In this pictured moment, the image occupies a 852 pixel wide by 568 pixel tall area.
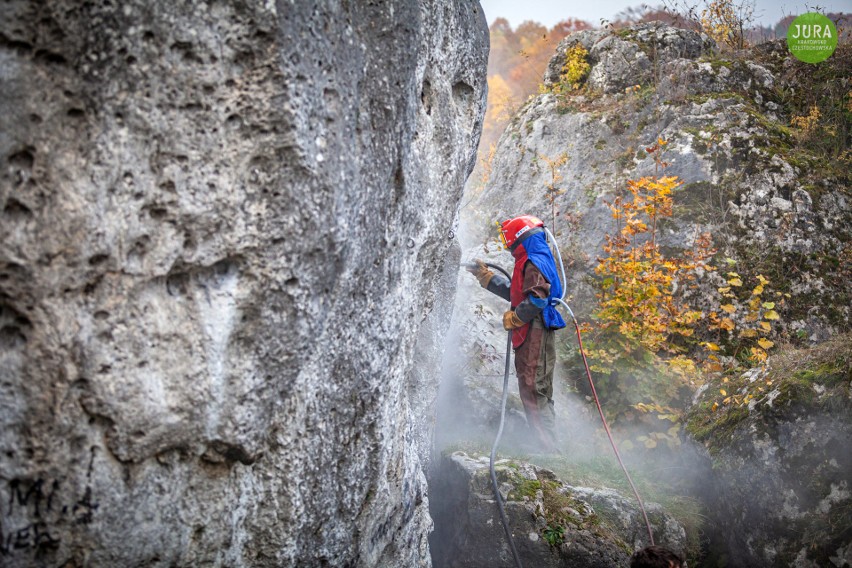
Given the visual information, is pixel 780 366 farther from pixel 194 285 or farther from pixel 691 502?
pixel 194 285

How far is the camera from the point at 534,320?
6812mm

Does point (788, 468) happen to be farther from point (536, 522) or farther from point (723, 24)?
point (723, 24)

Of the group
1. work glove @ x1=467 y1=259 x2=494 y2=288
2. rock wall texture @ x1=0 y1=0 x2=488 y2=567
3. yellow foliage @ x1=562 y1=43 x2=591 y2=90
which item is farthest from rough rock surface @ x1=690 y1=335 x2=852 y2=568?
yellow foliage @ x1=562 y1=43 x2=591 y2=90

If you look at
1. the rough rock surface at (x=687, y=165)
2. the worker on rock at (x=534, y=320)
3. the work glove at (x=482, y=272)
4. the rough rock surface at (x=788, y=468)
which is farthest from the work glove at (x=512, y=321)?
the rough rock surface at (x=687, y=165)

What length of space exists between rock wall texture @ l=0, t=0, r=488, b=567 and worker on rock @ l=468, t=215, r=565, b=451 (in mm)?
3321

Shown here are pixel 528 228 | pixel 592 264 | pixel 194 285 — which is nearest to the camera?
pixel 194 285

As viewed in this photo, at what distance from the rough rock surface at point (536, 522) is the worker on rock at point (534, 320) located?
1105mm

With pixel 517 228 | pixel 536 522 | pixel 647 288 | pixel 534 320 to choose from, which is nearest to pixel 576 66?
pixel 647 288

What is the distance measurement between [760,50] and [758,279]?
5.37m

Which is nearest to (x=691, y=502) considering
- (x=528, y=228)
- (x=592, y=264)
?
(x=528, y=228)

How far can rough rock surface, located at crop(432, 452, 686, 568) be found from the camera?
5.16 meters

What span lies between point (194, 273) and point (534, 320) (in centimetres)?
469

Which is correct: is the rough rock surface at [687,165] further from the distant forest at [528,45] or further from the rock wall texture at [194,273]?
the rock wall texture at [194,273]

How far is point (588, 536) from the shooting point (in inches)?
204
